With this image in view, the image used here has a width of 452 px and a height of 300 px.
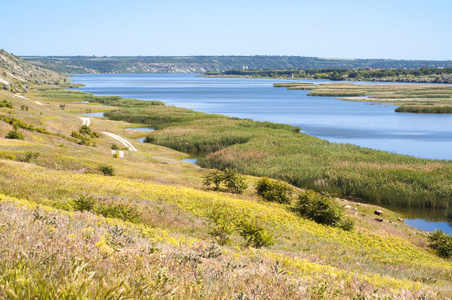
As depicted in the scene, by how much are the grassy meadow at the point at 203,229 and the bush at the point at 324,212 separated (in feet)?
3.05

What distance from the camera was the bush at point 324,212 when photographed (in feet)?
81.5

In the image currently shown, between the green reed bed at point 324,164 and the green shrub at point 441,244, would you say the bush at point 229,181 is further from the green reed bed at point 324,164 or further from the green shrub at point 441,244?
the green shrub at point 441,244

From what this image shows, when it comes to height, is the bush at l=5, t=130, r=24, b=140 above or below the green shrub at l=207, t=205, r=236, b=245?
below

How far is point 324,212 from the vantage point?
25312 mm

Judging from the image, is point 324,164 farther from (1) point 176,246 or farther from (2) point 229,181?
(1) point 176,246

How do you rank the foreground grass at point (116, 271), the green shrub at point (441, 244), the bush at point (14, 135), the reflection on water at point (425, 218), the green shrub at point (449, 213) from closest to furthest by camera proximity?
the foreground grass at point (116, 271) → the green shrub at point (441, 244) → the reflection on water at point (425, 218) → the green shrub at point (449, 213) → the bush at point (14, 135)

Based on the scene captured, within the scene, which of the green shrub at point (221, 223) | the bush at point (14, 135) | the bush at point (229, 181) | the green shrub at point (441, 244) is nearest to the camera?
the green shrub at point (221, 223)

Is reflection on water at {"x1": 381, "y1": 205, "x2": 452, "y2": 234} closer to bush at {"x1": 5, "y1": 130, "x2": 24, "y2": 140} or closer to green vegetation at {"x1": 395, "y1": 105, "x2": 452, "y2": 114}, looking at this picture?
bush at {"x1": 5, "y1": 130, "x2": 24, "y2": 140}

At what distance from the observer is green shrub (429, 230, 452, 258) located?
917 inches

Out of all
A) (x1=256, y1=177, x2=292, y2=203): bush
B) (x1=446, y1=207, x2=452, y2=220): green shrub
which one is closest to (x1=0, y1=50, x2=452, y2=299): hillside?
(x1=256, y1=177, x2=292, y2=203): bush

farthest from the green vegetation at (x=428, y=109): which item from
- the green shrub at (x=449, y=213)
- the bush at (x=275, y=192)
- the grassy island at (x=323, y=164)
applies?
the bush at (x=275, y=192)

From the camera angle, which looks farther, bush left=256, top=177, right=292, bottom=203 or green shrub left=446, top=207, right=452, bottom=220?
green shrub left=446, top=207, right=452, bottom=220

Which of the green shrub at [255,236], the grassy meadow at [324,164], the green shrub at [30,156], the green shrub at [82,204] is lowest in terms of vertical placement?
the grassy meadow at [324,164]

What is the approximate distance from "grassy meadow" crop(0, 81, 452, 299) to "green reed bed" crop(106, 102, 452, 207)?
171 millimetres
